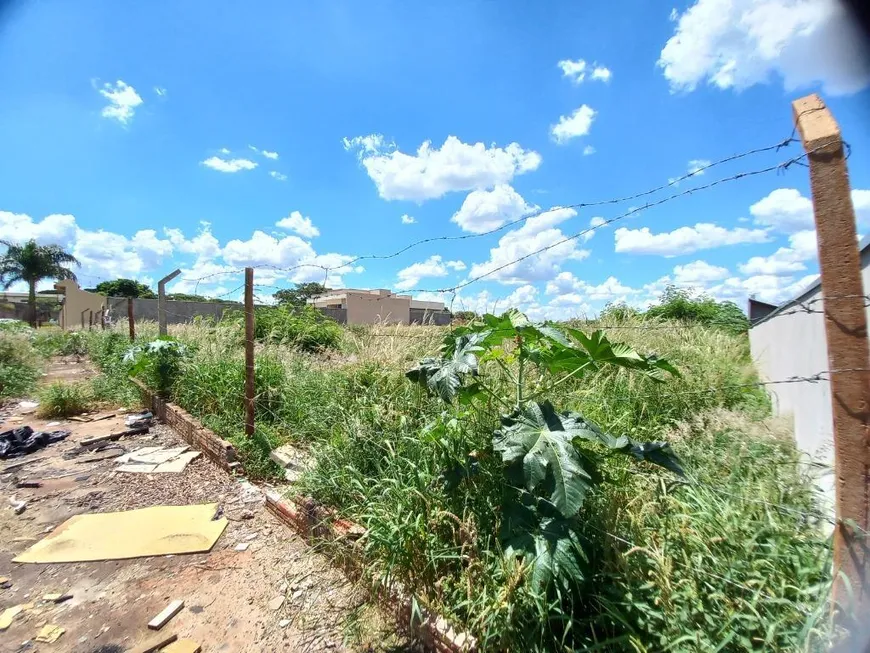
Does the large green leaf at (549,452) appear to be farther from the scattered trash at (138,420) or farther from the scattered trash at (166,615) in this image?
the scattered trash at (138,420)

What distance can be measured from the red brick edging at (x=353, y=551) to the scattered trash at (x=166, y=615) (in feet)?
2.53

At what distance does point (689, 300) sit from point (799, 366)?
8.46 m

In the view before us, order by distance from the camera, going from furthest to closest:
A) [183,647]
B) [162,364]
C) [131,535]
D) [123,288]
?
[123,288], [162,364], [131,535], [183,647]

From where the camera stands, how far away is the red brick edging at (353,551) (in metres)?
1.78

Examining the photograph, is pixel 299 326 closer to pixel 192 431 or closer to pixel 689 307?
pixel 192 431

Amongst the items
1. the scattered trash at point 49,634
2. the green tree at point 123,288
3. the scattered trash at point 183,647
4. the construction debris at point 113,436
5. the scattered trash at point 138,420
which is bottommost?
the scattered trash at point 183,647

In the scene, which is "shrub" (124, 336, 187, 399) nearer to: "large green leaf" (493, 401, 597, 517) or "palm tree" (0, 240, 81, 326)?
"large green leaf" (493, 401, 597, 517)

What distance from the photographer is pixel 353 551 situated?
91.6 inches

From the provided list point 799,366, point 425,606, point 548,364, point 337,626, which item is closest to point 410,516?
point 425,606

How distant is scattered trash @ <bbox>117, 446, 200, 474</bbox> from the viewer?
4250 mm

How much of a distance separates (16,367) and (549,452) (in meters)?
11.1

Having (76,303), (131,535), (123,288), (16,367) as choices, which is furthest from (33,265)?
(131,535)

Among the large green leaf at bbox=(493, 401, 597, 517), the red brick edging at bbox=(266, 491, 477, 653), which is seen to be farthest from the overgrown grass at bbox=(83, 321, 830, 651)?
the large green leaf at bbox=(493, 401, 597, 517)

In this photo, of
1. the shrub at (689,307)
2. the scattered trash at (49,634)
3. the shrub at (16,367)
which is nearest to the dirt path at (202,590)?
the scattered trash at (49,634)
